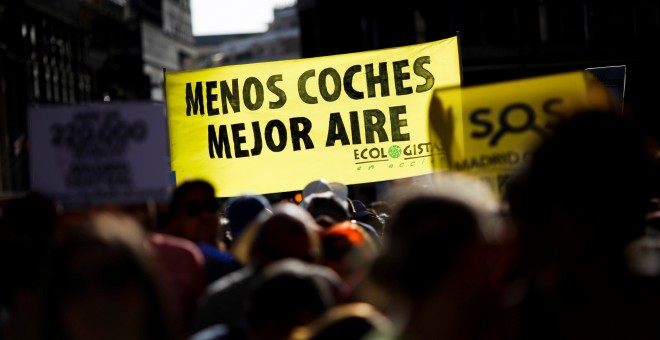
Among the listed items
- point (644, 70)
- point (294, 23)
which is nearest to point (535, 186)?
point (644, 70)

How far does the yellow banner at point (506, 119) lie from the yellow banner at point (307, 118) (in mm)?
4922

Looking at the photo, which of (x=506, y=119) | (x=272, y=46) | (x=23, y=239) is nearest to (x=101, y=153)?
(x=23, y=239)

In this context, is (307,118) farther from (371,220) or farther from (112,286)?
(112,286)

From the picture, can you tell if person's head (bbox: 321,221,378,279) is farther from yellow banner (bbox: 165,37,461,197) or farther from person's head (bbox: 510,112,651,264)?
yellow banner (bbox: 165,37,461,197)

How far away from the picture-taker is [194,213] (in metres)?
7.25

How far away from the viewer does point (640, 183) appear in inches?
187

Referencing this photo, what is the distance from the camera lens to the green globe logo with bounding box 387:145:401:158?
11.3 meters

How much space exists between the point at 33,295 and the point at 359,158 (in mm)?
6649

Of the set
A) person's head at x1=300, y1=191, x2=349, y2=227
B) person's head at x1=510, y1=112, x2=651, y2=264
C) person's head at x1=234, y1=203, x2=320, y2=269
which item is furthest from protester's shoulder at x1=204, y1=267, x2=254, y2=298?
person's head at x1=300, y1=191, x2=349, y2=227

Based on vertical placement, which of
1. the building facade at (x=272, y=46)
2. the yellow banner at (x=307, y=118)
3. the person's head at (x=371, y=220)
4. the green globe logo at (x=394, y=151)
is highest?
the building facade at (x=272, y=46)

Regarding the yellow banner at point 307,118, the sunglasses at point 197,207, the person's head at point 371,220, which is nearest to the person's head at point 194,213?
the sunglasses at point 197,207

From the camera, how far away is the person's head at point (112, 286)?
3969 mm

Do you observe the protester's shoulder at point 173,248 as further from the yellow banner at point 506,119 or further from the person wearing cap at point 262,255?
the yellow banner at point 506,119

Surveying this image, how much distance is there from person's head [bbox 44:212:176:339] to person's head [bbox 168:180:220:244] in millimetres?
3063
